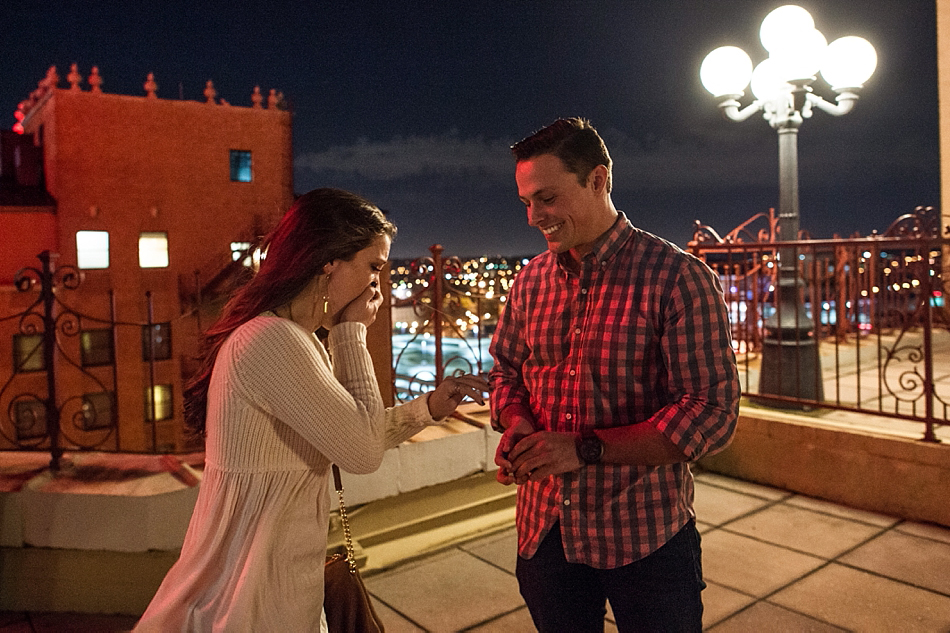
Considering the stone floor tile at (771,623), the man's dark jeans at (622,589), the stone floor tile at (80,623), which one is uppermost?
the man's dark jeans at (622,589)

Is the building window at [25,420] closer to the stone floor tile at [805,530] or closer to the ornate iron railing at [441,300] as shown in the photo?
the ornate iron railing at [441,300]

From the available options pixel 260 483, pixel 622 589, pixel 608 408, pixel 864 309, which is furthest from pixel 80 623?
pixel 864 309

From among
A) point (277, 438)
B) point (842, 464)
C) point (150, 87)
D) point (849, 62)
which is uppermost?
point (150, 87)

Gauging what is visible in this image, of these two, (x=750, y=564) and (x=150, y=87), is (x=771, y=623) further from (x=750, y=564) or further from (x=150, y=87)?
(x=150, y=87)

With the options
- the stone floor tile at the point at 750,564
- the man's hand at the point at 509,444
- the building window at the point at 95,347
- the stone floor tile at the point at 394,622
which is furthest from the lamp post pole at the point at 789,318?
the building window at the point at 95,347

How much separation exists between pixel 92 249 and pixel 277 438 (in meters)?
31.7

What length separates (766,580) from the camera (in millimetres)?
4098

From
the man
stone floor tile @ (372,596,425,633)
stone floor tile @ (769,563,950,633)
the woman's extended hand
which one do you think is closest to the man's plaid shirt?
the man

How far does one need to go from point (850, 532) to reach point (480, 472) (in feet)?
8.39

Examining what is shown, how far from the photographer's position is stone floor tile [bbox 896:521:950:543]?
465 cm

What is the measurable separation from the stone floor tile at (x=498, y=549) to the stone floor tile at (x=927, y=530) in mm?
2651

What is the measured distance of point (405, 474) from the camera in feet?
15.2

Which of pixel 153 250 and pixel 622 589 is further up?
pixel 153 250

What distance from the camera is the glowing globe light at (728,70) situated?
670 cm
